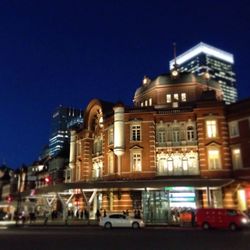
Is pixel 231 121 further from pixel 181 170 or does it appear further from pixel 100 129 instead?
pixel 100 129

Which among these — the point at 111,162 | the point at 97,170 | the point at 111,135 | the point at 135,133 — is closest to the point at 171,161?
the point at 135,133

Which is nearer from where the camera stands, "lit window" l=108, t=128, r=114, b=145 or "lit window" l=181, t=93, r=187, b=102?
"lit window" l=108, t=128, r=114, b=145

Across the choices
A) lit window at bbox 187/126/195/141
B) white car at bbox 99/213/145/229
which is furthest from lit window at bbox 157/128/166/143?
white car at bbox 99/213/145/229

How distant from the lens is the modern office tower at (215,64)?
186125 millimetres

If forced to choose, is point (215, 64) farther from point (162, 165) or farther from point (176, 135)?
point (162, 165)

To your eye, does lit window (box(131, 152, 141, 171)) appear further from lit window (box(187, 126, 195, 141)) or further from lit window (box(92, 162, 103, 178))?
lit window (box(92, 162, 103, 178))

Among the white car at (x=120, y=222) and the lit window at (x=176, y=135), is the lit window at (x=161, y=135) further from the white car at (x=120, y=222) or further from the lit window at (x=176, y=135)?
the white car at (x=120, y=222)

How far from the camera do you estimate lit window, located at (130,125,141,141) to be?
45.0 metres

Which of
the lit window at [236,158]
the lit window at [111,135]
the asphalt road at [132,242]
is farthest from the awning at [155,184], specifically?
the asphalt road at [132,242]

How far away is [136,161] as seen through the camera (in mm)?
44469

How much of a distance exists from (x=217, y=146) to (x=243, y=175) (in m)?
4.40

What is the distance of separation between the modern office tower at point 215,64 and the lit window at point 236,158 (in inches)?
5745

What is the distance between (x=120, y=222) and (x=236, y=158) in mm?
16388

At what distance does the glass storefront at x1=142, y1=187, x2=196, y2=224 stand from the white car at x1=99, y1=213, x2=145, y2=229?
6141mm
